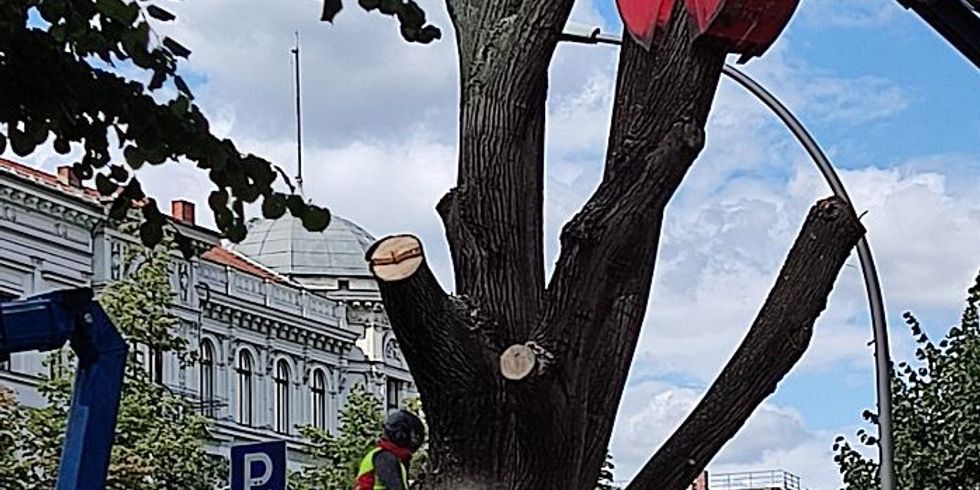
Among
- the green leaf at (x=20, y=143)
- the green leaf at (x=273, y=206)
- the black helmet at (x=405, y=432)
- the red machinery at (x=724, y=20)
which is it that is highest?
the red machinery at (x=724, y=20)

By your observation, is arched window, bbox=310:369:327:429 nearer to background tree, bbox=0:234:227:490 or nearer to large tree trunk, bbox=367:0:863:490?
background tree, bbox=0:234:227:490

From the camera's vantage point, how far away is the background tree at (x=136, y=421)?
27.9 meters

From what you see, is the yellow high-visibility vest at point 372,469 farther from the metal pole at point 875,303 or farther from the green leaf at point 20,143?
the metal pole at point 875,303

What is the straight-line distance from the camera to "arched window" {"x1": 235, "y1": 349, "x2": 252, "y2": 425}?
50.1 metres

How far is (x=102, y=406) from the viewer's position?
716cm

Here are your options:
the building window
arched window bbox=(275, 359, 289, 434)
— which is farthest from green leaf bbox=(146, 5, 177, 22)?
the building window

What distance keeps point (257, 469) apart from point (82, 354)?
2.76 metres

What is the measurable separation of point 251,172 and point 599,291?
8.08 ft

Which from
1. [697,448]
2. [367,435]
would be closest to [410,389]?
[367,435]

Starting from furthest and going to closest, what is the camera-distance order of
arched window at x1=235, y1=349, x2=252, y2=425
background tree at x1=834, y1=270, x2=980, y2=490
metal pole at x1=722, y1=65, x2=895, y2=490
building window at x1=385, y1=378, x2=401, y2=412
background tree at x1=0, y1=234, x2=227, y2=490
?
building window at x1=385, y1=378, x2=401, y2=412 < arched window at x1=235, y1=349, x2=252, y2=425 < background tree at x1=0, y1=234, x2=227, y2=490 < background tree at x1=834, y1=270, x2=980, y2=490 < metal pole at x1=722, y1=65, x2=895, y2=490

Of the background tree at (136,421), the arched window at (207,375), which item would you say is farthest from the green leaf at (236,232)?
the arched window at (207,375)

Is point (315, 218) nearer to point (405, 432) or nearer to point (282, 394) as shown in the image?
point (405, 432)

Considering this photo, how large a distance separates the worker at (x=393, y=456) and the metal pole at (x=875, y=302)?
6767 millimetres

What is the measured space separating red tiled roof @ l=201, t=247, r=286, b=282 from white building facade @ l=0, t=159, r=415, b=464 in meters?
0.10
